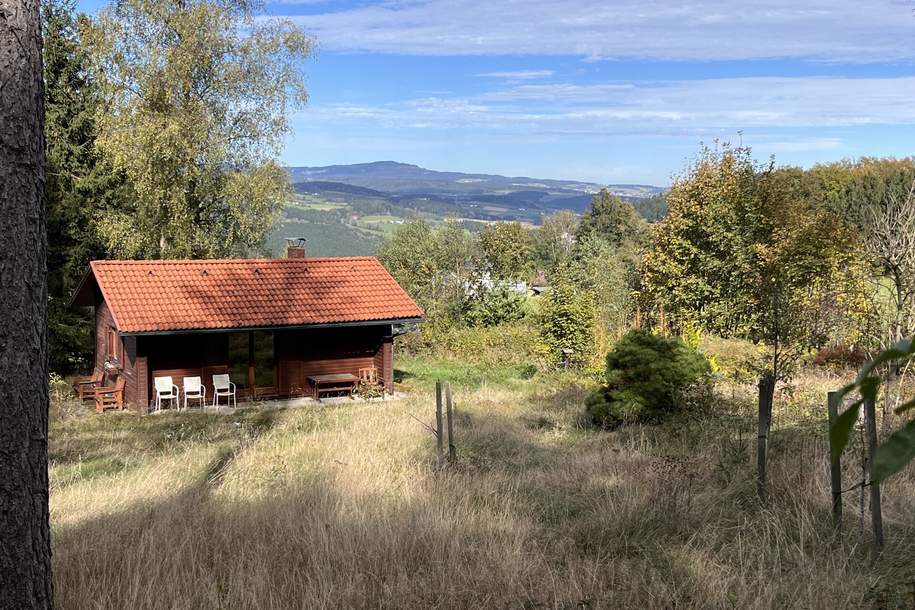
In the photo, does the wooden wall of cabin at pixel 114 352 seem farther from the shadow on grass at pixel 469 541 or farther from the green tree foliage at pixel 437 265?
the green tree foliage at pixel 437 265

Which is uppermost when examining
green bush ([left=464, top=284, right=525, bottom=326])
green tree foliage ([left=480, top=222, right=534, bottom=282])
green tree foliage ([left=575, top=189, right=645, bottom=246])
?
green tree foliage ([left=575, top=189, right=645, bottom=246])

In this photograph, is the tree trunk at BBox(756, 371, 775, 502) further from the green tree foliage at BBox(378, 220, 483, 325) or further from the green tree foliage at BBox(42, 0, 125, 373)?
the green tree foliage at BBox(378, 220, 483, 325)

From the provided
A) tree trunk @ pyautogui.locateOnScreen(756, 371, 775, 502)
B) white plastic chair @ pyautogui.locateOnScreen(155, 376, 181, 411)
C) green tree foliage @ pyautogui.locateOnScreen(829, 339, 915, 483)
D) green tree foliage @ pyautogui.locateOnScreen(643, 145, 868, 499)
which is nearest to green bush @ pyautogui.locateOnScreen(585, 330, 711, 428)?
tree trunk @ pyautogui.locateOnScreen(756, 371, 775, 502)

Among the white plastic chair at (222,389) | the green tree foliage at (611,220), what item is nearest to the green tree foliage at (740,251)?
the white plastic chair at (222,389)

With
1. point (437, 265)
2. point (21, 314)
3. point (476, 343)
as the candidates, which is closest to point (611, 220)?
point (437, 265)

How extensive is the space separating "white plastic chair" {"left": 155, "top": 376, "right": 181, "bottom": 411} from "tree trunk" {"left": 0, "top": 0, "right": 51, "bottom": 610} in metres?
16.9

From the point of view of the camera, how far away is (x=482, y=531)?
539cm

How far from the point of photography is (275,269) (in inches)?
883

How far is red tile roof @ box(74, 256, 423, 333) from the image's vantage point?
19547mm

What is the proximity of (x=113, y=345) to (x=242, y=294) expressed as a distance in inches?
155

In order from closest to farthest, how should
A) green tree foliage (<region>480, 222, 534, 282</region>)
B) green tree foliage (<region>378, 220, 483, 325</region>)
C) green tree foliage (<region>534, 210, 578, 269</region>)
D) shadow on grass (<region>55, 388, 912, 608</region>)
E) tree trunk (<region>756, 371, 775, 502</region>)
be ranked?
shadow on grass (<region>55, 388, 912, 608</region>)
tree trunk (<region>756, 371, 775, 502</region>)
green tree foliage (<region>378, 220, 483, 325</region>)
green tree foliage (<region>480, 222, 534, 282</region>)
green tree foliage (<region>534, 210, 578, 269</region>)

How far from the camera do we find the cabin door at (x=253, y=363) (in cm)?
2080

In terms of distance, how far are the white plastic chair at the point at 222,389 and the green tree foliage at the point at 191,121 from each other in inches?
273

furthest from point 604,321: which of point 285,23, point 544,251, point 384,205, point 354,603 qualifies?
point 384,205
